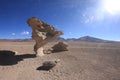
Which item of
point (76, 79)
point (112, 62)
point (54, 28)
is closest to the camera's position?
point (76, 79)

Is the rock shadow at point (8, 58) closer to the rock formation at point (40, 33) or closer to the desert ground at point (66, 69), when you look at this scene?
the desert ground at point (66, 69)

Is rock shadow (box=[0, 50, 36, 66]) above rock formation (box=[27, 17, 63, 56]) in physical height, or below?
below

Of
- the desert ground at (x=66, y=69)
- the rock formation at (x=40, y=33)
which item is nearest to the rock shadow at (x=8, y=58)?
the desert ground at (x=66, y=69)

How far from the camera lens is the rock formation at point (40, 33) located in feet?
80.5

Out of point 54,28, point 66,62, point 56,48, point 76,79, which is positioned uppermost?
point 54,28

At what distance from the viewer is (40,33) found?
81.1 ft

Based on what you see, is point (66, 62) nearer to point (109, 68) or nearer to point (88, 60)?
point (88, 60)

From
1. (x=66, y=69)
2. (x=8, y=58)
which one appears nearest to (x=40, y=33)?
(x=8, y=58)

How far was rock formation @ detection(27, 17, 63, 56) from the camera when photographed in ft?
80.5

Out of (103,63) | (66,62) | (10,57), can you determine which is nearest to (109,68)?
(103,63)

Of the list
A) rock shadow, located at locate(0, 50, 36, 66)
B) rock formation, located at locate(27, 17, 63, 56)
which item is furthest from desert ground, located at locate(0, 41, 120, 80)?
rock formation, located at locate(27, 17, 63, 56)

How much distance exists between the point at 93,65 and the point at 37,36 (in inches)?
348

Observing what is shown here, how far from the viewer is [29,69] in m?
19.1

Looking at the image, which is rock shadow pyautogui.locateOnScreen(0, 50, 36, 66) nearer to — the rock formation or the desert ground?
the desert ground
